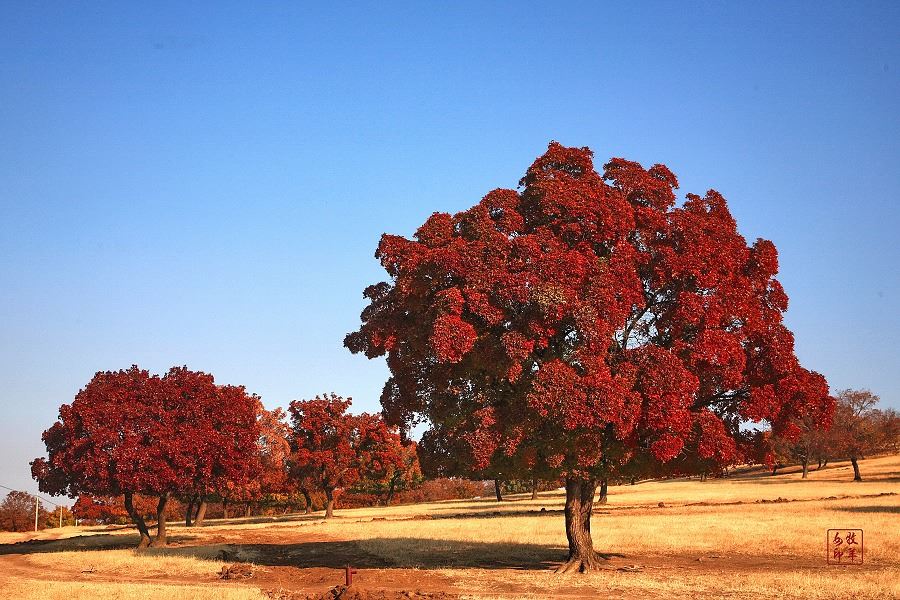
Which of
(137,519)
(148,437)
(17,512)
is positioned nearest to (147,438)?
(148,437)

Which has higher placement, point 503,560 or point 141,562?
point 141,562

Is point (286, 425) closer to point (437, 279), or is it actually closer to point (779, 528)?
point (779, 528)

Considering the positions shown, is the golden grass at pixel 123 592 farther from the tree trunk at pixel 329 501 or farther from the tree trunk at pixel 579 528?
the tree trunk at pixel 329 501

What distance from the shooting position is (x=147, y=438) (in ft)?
137

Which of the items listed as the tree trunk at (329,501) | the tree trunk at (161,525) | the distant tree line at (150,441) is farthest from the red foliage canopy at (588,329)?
the tree trunk at (329,501)

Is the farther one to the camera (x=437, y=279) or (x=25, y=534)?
(x=25, y=534)

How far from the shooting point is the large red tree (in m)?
23.8

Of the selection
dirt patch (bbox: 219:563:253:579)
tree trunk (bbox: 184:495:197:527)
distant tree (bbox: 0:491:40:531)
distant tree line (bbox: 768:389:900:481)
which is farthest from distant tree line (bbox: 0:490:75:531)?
distant tree line (bbox: 768:389:900:481)

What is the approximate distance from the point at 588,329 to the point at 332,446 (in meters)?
57.3

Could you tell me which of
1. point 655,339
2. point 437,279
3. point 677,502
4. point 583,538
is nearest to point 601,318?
point 655,339

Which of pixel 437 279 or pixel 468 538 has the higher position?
pixel 437 279

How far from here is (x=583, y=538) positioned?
2839 centimetres

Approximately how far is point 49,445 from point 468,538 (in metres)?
24.0
